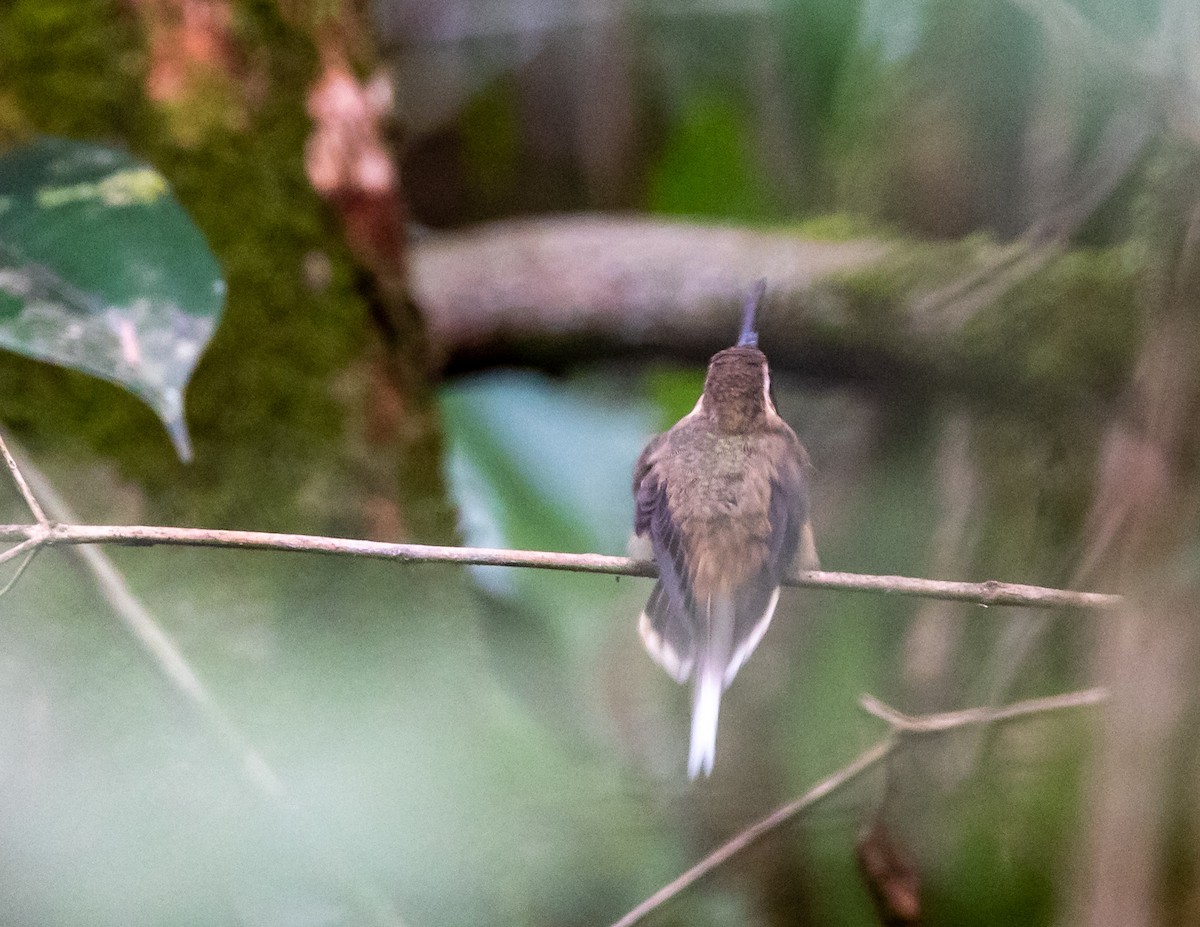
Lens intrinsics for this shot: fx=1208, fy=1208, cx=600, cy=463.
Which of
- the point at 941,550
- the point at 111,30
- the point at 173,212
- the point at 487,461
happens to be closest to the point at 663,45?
the point at 487,461

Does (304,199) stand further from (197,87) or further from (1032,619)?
(1032,619)

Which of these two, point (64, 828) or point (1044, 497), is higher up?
point (1044, 497)

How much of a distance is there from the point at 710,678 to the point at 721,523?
0.19m

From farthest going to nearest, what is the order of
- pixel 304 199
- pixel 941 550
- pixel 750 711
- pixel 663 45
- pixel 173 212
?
pixel 663 45
pixel 750 711
pixel 941 550
pixel 304 199
pixel 173 212

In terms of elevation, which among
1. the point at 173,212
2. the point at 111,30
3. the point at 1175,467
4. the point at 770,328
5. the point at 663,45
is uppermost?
the point at 663,45

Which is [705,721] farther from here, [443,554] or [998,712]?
[998,712]

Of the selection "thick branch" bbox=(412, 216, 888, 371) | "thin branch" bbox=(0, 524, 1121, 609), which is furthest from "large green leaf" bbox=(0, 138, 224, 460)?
"thick branch" bbox=(412, 216, 888, 371)

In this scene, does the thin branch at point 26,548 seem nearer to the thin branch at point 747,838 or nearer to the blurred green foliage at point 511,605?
the blurred green foliage at point 511,605

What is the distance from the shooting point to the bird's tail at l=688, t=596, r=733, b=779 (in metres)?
0.96

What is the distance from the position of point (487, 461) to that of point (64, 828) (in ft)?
4.18

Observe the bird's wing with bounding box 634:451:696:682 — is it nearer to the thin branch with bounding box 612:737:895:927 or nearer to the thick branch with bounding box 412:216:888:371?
the thin branch with bounding box 612:737:895:927

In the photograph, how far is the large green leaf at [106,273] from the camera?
964 millimetres

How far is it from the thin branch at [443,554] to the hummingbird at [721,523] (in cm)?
19

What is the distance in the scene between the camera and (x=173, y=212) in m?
1.10
